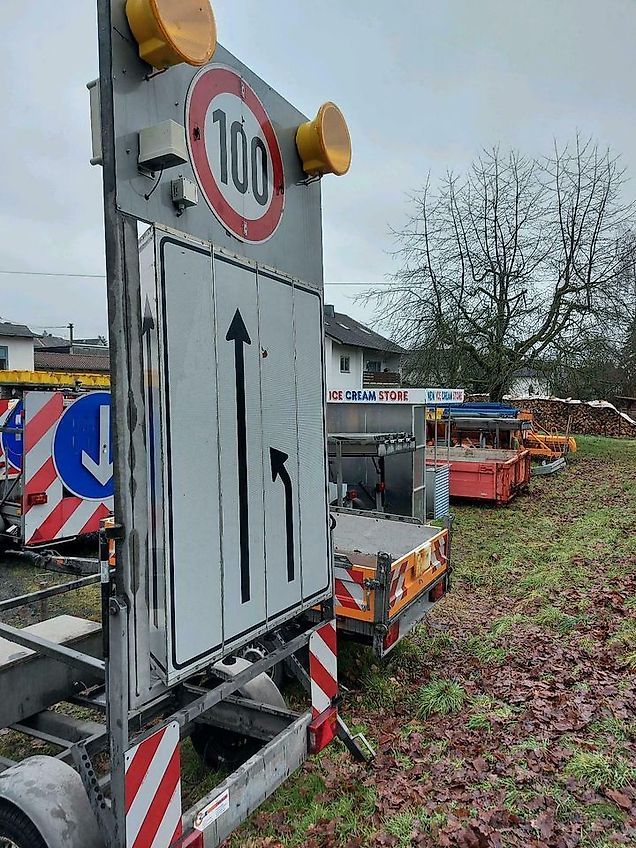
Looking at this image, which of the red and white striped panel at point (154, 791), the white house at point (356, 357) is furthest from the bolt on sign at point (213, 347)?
the white house at point (356, 357)

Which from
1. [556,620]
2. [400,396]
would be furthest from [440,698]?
[400,396]

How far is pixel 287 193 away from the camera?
2770 mm

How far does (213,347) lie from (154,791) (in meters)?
1.57

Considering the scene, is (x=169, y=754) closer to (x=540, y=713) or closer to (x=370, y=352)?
(x=540, y=713)

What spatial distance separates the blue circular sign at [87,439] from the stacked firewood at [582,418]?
22.6 metres

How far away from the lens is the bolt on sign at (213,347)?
1944 mm

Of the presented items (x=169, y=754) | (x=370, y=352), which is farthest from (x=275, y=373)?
(x=370, y=352)

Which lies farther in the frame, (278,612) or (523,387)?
(523,387)

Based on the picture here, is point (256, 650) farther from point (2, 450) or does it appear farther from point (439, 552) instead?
point (2, 450)

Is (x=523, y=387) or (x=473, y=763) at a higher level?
(x=523, y=387)

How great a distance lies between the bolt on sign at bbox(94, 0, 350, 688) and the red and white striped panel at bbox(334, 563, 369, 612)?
1.45m

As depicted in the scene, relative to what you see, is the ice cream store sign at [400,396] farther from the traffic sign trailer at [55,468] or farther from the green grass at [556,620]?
the traffic sign trailer at [55,468]

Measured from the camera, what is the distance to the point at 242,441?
2385mm

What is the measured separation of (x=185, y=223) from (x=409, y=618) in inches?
149
